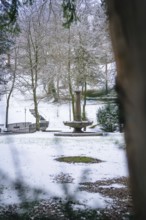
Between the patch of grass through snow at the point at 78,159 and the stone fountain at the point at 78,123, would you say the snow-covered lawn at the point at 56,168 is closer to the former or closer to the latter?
the patch of grass through snow at the point at 78,159

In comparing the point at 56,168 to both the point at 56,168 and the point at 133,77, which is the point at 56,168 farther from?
the point at 133,77

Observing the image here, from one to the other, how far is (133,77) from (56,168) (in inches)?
355

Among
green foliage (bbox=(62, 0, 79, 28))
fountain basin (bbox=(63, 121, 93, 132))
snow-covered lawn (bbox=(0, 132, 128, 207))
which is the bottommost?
snow-covered lawn (bbox=(0, 132, 128, 207))

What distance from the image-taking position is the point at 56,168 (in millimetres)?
9797

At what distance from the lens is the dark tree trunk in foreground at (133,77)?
0.92 meters

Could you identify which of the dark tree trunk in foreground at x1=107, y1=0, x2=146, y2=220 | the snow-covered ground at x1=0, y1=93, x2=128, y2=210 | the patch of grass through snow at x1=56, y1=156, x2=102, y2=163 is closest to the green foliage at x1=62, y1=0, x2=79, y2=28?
the snow-covered ground at x1=0, y1=93, x2=128, y2=210

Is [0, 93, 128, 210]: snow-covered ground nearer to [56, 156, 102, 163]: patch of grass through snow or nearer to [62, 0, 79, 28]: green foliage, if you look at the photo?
[56, 156, 102, 163]: patch of grass through snow

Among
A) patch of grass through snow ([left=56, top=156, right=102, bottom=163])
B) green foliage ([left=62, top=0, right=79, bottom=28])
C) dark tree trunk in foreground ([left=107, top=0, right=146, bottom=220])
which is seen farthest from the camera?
patch of grass through snow ([left=56, top=156, right=102, bottom=163])

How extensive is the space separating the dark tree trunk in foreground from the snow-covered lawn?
10.6 feet

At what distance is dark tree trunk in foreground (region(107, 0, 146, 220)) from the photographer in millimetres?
919

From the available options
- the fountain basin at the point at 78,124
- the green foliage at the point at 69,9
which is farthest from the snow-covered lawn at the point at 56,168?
the fountain basin at the point at 78,124

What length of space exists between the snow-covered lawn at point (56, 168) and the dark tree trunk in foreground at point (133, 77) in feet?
10.6

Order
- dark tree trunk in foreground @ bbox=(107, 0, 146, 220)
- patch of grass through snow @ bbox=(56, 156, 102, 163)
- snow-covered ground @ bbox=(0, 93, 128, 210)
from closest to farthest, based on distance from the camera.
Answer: dark tree trunk in foreground @ bbox=(107, 0, 146, 220) → snow-covered ground @ bbox=(0, 93, 128, 210) → patch of grass through snow @ bbox=(56, 156, 102, 163)

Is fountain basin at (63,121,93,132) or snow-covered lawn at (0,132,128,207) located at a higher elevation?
fountain basin at (63,121,93,132)
